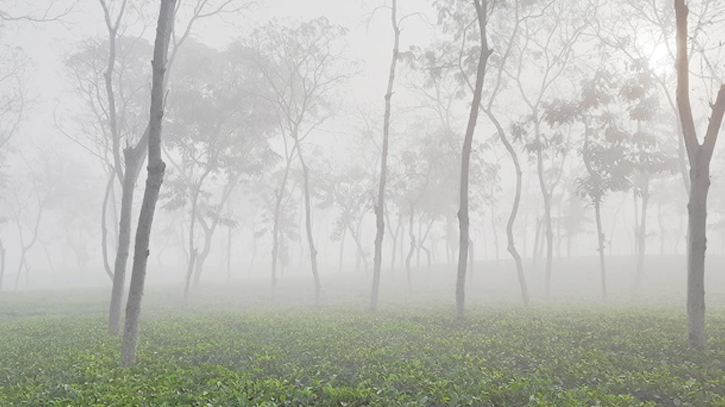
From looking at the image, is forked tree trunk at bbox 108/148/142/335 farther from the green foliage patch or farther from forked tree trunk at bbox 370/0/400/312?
forked tree trunk at bbox 370/0/400/312

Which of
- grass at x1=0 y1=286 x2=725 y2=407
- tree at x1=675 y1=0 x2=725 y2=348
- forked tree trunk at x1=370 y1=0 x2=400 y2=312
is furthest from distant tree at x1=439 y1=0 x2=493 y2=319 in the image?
tree at x1=675 y1=0 x2=725 y2=348

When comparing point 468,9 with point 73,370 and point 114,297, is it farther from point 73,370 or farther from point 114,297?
point 73,370

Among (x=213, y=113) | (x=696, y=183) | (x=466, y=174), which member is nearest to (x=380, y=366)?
(x=696, y=183)

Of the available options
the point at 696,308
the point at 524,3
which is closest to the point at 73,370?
the point at 696,308

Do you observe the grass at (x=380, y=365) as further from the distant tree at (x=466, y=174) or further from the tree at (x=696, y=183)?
the distant tree at (x=466, y=174)

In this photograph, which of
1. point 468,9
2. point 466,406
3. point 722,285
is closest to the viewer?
point 466,406

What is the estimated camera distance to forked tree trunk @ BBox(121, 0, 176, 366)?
10734 millimetres

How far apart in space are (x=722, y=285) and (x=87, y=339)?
45150mm

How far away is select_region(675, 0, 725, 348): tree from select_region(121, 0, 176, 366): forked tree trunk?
509 inches

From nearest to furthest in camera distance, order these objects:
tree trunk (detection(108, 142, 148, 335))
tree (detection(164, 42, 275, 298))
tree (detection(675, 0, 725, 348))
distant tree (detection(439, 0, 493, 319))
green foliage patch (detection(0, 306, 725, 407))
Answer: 1. green foliage patch (detection(0, 306, 725, 407))
2. tree (detection(675, 0, 725, 348))
3. tree trunk (detection(108, 142, 148, 335))
4. distant tree (detection(439, 0, 493, 319))
5. tree (detection(164, 42, 275, 298))

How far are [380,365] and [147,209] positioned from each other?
259 inches

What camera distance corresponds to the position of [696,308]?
38.5 feet

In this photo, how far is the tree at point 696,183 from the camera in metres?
11.7

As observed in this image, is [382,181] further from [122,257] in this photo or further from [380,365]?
[380,365]
